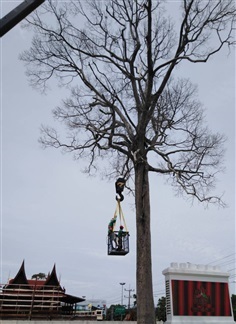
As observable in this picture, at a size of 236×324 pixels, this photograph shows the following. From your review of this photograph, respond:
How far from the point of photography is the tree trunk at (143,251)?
346 inches

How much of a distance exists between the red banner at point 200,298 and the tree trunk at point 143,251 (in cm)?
121

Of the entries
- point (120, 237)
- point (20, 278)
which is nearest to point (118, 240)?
point (120, 237)

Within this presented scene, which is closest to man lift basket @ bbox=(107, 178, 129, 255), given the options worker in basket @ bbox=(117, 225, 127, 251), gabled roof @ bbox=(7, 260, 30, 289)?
worker in basket @ bbox=(117, 225, 127, 251)

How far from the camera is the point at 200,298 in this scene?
10.2 m

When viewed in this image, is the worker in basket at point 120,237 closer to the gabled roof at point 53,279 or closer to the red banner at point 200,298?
the red banner at point 200,298

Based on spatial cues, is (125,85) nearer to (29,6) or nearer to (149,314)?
(149,314)

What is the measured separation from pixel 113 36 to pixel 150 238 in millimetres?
7272

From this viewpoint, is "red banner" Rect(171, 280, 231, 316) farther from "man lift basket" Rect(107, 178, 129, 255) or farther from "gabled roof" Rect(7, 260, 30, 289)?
"gabled roof" Rect(7, 260, 30, 289)

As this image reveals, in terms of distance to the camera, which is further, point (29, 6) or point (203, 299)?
point (203, 299)

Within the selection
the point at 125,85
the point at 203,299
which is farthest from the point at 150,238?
the point at 125,85

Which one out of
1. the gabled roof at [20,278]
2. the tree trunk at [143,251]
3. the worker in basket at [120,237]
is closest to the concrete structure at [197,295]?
the tree trunk at [143,251]

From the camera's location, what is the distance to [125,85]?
12.3m

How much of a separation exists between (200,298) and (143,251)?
2.61 meters

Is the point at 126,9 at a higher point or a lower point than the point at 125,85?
higher
